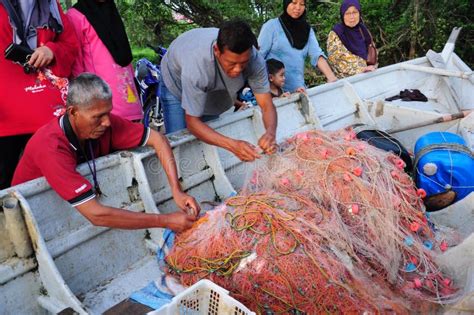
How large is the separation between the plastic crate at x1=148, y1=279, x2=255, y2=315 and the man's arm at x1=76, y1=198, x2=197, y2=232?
59 cm

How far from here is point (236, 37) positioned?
2957 millimetres

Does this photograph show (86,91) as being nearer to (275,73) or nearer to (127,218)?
(127,218)

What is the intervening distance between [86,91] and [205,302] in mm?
1323

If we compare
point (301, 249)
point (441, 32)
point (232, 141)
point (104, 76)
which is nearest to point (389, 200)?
point (301, 249)

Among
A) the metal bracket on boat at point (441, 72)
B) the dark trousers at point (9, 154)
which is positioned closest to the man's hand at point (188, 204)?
the dark trousers at point (9, 154)

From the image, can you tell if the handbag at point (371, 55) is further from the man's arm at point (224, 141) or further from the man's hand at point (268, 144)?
the man's arm at point (224, 141)

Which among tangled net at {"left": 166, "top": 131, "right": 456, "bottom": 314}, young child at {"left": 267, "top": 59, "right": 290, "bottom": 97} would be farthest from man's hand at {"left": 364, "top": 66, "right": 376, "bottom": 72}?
tangled net at {"left": 166, "top": 131, "right": 456, "bottom": 314}

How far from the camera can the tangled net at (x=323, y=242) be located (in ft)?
7.95

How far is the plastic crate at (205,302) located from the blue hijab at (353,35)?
15.0 ft

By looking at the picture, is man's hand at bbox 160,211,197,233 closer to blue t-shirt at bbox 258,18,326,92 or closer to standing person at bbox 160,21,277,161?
standing person at bbox 160,21,277,161

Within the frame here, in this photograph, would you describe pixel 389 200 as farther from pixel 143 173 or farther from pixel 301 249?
pixel 143 173

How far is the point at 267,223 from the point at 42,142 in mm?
1345

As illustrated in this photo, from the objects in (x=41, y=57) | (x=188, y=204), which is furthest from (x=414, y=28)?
(x=41, y=57)

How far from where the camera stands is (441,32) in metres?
9.70
